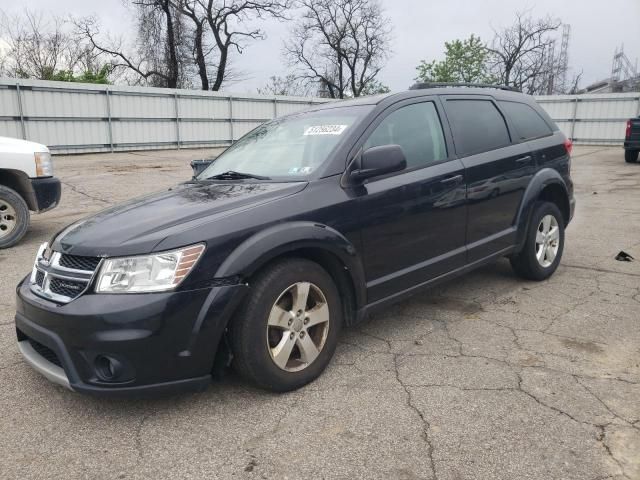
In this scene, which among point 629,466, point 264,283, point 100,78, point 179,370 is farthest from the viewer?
point 100,78

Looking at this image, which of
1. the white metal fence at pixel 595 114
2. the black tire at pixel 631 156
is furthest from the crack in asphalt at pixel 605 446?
the white metal fence at pixel 595 114

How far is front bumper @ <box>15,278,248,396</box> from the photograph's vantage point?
239 centimetres

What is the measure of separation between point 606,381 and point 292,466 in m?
1.86

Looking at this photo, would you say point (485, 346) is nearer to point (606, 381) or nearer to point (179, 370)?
point (606, 381)

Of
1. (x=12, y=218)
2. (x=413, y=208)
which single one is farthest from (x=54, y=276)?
(x=12, y=218)

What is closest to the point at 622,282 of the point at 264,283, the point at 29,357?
the point at 264,283

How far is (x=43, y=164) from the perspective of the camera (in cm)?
645

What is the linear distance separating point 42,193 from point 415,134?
4.92 m

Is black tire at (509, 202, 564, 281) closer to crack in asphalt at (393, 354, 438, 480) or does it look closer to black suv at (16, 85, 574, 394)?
black suv at (16, 85, 574, 394)

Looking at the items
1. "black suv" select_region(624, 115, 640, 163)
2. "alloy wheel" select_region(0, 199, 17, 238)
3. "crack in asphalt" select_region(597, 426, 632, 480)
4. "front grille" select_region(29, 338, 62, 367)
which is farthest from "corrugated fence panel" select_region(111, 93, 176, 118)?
"crack in asphalt" select_region(597, 426, 632, 480)

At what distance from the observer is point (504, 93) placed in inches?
187

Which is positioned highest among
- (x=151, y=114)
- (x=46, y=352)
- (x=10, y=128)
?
(x=151, y=114)

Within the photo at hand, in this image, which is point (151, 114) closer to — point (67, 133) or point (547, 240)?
point (67, 133)

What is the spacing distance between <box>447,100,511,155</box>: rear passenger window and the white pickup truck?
502 centimetres
